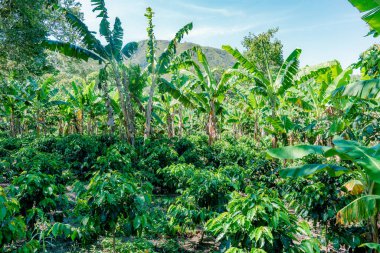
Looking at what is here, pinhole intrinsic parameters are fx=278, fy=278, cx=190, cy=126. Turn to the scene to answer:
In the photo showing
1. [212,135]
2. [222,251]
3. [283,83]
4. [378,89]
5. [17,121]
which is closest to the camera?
[222,251]

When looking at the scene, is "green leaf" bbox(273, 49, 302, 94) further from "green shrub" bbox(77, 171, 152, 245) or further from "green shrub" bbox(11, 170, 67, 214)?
"green shrub" bbox(11, 170, 67, 214)

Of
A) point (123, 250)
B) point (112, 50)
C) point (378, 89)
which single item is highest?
point (112, 50)

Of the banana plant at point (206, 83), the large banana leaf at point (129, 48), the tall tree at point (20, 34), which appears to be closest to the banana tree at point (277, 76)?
the banana plant at point (206, 83)

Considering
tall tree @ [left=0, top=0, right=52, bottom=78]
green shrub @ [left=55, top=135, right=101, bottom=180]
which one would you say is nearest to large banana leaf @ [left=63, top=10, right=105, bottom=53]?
tall tree @ [left=0, top=0, right=52, bottom=78]

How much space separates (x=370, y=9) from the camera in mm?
3930

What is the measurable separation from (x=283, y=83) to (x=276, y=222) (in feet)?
25.2

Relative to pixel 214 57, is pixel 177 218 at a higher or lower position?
lower

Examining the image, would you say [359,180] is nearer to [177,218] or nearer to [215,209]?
[215,209]

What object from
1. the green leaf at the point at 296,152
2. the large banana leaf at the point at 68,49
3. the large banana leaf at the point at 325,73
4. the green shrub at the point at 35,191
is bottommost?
the green shrub at the point at 35,191

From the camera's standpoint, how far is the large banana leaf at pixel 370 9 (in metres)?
3.84

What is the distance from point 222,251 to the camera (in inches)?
138

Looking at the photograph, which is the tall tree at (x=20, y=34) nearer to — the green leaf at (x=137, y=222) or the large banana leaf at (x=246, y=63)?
the large banana leaf at (x=246, y=63)

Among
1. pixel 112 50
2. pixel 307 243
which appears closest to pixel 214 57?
pixel 112 50

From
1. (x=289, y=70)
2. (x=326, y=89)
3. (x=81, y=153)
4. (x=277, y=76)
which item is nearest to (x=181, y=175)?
(x=81, y=153)
